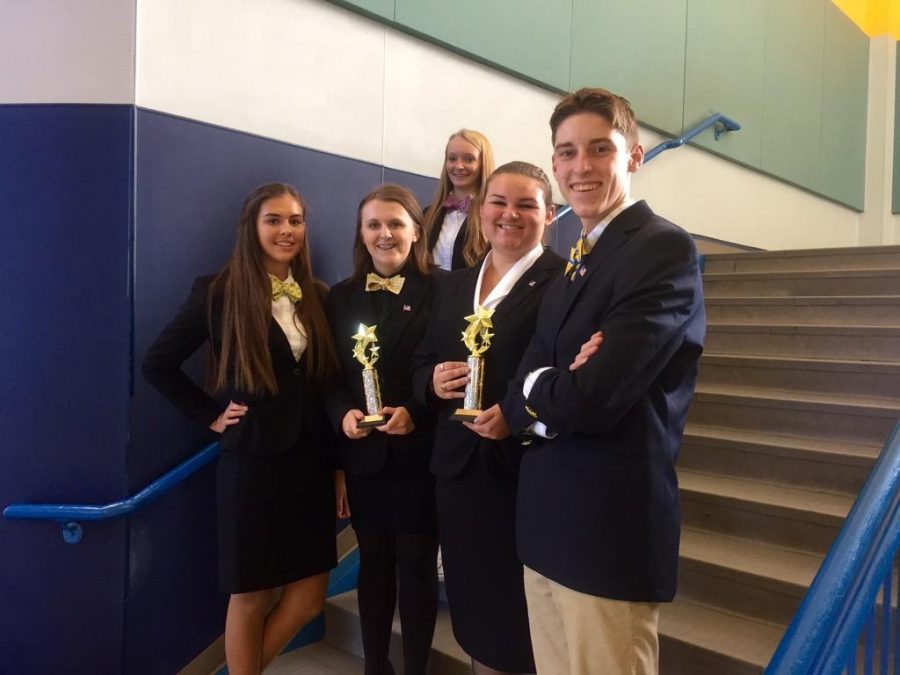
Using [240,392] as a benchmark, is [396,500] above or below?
below

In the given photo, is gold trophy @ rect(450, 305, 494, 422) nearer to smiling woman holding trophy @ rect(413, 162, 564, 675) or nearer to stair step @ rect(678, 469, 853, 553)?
smiling woman holding trophy @ rect(413, 162, 564, 675)

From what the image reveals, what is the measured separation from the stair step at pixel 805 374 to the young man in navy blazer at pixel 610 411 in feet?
6.67

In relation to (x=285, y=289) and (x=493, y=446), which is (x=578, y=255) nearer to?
(x=493, y=446)

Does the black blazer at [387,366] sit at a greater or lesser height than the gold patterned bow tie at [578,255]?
lesser

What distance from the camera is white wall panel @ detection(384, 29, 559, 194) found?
10.7 ft

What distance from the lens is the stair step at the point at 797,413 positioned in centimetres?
290

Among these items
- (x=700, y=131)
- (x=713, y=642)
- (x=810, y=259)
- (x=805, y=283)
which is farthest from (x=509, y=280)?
(x=700, y=131)

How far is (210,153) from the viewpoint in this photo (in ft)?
8.38

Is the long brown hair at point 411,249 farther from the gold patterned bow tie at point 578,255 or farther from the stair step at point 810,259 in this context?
the stair step at point 810,259

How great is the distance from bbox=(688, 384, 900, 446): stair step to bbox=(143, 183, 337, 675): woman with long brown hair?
1.89 metres

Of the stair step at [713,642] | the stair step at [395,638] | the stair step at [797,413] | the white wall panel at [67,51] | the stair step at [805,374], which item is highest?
the white wall panel at [67,51]

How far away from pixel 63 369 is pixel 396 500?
46.0 inches

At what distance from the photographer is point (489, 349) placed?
6.27ft

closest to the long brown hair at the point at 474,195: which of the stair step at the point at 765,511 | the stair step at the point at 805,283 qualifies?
the stair step at the point at 765,511
